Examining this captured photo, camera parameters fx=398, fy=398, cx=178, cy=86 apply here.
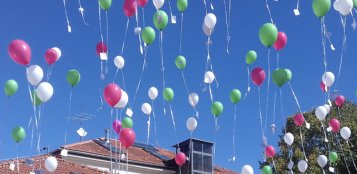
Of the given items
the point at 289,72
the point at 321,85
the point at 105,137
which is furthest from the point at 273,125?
the point at 105,137

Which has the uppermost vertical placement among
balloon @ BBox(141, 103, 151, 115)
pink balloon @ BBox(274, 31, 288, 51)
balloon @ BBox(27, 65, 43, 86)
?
pink balloon @ BBox(274, 31, 288, 51)

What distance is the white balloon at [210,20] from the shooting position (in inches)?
312

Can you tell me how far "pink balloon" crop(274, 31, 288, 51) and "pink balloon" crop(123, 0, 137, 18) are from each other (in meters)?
2.81

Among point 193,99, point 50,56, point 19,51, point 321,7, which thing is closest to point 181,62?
point 193,99

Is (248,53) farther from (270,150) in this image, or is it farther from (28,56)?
(28,56)

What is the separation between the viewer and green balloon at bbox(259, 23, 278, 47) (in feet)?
23.7

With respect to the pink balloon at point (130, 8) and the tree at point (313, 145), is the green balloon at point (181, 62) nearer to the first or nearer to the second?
the pink balloon at point (130, 8)

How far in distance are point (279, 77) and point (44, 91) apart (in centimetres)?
446

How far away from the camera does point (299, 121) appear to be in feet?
31.5

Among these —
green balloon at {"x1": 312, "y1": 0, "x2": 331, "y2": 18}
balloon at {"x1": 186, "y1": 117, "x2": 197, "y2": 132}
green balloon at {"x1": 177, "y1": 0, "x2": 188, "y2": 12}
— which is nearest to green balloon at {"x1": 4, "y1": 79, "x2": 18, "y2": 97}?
green balloon at {"x1": 177, "y1": 0, "x2": 188, "y2": 12}

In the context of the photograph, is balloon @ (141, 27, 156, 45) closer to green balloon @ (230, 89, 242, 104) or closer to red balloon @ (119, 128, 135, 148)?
red balloon @ (119, 128, 135, 148)

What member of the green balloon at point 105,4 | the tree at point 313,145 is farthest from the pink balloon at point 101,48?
the tree at point 313,145

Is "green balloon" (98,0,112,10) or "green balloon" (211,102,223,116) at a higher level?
"green balloon" (98,0,112,10)

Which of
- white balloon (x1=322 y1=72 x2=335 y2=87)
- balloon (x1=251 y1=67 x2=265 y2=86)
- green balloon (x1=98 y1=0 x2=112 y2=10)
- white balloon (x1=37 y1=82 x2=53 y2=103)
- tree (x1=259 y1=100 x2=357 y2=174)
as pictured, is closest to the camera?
white balloon (x1=37 y1=82 x2=53 y2=103)
